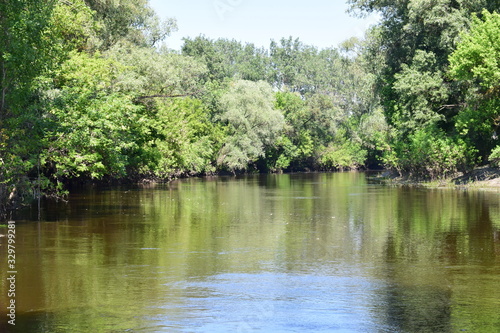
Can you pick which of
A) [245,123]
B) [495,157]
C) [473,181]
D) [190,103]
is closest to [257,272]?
[495,157]

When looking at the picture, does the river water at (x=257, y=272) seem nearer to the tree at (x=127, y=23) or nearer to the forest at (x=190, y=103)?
the forest at (x=190, y=103)

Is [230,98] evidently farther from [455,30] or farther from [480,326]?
[480,326]

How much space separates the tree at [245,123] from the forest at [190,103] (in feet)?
0.53

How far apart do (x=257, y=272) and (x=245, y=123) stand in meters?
71.9

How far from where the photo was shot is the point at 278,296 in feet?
45.4

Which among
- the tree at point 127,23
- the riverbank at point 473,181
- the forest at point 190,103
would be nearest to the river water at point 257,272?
the forest at point 190,103

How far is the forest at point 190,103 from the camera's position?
26.6m

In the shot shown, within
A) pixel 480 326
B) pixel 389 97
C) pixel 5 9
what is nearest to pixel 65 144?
pixel 5 9

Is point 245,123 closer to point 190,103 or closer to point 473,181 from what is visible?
point 190,103

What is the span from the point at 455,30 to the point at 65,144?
3225 cm

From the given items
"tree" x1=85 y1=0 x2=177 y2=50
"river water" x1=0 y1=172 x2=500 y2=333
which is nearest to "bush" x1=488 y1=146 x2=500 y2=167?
"river water" x1=0 y1=172 x2=500 y2=333

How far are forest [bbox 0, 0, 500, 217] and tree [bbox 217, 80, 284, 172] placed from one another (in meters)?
0.16

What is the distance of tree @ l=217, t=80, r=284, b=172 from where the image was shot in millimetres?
87125

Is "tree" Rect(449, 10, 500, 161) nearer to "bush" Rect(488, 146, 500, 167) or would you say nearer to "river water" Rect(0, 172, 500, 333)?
"bush" Rect(488, 146, 500, 167)
